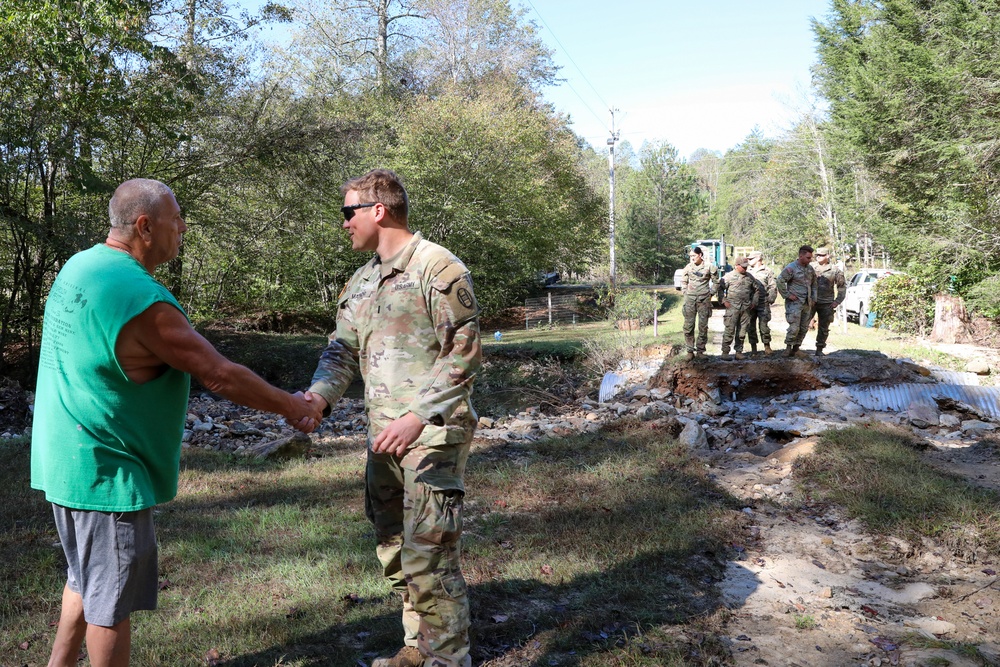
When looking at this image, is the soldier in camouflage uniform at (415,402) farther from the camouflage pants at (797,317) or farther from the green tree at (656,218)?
the green tree at (656,218)

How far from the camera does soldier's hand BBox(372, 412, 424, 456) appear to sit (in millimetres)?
2730

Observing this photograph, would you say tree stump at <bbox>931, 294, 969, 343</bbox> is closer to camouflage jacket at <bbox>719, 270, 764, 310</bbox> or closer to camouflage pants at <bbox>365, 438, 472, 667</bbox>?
camouflage jacket at <bbox>719, 270, 764, 310</bbox>

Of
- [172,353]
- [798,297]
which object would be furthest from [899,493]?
[798,297]

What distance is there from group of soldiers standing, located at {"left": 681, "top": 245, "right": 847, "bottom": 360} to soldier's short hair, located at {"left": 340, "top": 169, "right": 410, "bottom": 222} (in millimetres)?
10613

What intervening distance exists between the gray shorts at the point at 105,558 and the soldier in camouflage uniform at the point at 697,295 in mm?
11623

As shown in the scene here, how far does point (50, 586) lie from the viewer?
418 centimetres

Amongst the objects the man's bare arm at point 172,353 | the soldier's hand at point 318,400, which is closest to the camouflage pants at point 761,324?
the soldier's hand at point 318,400

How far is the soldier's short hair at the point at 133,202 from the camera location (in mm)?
2432

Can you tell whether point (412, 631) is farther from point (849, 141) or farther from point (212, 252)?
point (849, 141)

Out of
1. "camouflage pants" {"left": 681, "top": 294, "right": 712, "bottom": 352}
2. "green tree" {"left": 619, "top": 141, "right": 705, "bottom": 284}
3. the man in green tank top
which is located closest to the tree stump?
"camouflage pants" {"left": 681, "top": 294, "right": 712, "bottom": 352}

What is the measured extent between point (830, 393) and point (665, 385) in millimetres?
2589

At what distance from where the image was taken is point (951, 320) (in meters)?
18.1

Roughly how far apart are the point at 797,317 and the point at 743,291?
1.05m

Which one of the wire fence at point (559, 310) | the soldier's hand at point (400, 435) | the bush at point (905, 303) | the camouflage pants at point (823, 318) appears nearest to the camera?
the soldier's hand at point (400, 435)
